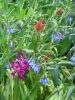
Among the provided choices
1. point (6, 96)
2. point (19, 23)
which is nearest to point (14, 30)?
point (19, 23)

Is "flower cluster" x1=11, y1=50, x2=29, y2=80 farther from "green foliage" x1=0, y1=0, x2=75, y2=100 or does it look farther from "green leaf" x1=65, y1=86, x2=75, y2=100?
"green leaf" x1=65, y1=86, x2=75, y2=100

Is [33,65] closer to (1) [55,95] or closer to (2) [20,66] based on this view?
(2) [20,66]

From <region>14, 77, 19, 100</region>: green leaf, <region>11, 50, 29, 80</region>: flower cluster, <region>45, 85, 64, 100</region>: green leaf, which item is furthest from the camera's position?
<region>45, 85, 64, 100</region>: green leaf

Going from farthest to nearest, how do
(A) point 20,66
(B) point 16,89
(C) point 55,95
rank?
(C) point 55,95 < (B) point 16,89 < (A) point 20,66

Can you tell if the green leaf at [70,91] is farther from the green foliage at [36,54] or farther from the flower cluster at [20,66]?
the flower cluster at [20,66]

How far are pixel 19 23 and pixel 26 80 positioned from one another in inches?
18.6

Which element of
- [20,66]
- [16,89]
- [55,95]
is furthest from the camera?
[55,95]

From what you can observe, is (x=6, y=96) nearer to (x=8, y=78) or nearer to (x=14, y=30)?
(x=8, y=78)

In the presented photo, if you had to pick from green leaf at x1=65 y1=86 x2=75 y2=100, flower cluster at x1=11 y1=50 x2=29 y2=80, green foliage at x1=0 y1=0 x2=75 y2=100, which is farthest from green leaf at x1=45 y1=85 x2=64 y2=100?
flower cluster at x1=11 y1=50 x2=29 y2=80

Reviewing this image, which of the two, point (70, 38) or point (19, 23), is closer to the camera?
point (19, 23)

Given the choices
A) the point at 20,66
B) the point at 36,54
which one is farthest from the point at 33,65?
the point at 36,54

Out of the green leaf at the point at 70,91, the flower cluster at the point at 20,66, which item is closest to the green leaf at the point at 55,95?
the green leaf at the point at 70,91

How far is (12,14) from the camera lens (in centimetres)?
296

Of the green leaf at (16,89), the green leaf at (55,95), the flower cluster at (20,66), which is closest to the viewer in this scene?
the flower cluster at (20,66)
